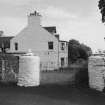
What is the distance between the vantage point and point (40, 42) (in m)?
40.5

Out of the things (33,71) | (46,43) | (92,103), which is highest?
(46,43)

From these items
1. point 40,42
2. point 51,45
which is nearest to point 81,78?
point 51,45

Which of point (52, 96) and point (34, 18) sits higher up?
point (34, 18)

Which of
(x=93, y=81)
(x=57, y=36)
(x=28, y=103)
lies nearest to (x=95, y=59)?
(x=93, y=81)

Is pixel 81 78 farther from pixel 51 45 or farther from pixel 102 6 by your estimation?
pixel 51 45

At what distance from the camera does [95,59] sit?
443 inches

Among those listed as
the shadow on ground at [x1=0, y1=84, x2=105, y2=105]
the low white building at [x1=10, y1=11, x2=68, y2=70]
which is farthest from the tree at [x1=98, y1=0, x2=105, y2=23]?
the low white building at [x1=10, y1=11, x2=68, y2=70]

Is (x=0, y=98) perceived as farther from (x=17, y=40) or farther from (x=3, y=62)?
(x=17, y=40)

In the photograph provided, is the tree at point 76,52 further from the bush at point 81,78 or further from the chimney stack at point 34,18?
the bush at point 81,78

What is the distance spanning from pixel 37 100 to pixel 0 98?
1613 millimetres

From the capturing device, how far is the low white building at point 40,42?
3994cm

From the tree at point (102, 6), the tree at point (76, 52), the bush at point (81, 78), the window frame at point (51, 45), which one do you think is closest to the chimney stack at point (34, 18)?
the window frame at point (51, 45)

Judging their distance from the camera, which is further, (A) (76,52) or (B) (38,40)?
(A) (76,52)

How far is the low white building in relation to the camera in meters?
39.9
